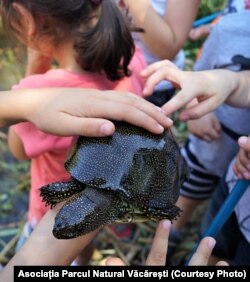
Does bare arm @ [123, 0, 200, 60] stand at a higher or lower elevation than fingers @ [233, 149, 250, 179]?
higher

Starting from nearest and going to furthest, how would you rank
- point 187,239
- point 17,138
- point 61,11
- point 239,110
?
point 61,11, point 17,138, point 239,110, point 187,239

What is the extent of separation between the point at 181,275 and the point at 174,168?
0.24m

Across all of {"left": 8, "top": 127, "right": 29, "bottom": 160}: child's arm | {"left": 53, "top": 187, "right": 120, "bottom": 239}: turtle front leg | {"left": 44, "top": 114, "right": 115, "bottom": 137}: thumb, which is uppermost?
{"left": 44, "top": 114, "right": 115, "bottom": 137}: thumb

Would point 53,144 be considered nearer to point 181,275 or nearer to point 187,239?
point 181,275

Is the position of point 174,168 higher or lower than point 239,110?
higher

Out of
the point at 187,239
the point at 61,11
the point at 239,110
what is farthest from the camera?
the point at 187,239

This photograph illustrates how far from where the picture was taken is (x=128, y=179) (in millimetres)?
822

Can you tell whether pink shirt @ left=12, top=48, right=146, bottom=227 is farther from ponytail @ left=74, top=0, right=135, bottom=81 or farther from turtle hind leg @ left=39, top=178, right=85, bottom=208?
turtle hind leg @ left=39, top=178, right=85, bottom=208

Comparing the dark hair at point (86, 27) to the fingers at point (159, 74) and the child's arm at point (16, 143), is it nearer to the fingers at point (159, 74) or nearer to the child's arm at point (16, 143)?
the fingers at point (159, 74)

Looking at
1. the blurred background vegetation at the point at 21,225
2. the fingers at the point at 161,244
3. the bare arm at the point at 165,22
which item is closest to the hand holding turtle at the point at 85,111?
the fingers at the point at 161,244

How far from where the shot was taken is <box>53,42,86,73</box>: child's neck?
3.89ft

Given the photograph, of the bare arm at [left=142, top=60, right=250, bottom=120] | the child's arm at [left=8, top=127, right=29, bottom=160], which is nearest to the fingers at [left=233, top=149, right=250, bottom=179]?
the bare arm at [left=142, top=60, right=250, bottom=120]

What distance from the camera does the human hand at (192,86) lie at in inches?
40.4

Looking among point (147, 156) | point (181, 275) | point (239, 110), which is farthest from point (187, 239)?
point (147, 156)
